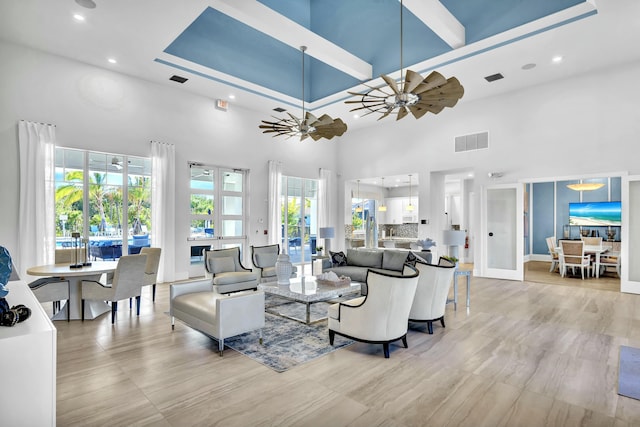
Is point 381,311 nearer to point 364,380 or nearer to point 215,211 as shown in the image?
point 364,380

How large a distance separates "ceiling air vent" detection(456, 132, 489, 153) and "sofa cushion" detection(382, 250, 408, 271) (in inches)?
153

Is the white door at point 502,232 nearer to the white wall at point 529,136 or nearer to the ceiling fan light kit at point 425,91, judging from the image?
the white wall at point 529,136

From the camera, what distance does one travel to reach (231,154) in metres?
8.75

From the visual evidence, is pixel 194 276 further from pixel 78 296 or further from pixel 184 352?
pixel 184 352

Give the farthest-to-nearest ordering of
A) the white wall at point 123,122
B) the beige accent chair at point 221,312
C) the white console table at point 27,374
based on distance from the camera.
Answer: the white wall at point 123,122, the beige accent chair at point 221,312, the white console table at point 27,374

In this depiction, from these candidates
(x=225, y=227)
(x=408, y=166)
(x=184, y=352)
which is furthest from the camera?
(x=408, y=166)

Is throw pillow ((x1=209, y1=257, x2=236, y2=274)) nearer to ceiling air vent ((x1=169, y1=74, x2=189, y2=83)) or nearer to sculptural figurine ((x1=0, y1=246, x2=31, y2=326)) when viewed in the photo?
ceiling air vent ((x1=169, y1=74, x2=189, y2=83))

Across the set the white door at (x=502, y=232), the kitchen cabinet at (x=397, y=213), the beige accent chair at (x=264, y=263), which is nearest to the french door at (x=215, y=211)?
the beige accent chair at (x=264, y=263)

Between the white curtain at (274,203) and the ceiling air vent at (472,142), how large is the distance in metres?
4.86

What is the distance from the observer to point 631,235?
6.55m

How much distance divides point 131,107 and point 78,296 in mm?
4150

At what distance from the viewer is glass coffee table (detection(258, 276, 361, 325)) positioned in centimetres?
439

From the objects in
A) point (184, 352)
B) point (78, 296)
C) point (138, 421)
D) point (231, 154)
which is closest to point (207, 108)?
point (231, 154)

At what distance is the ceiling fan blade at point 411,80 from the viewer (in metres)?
3.88
